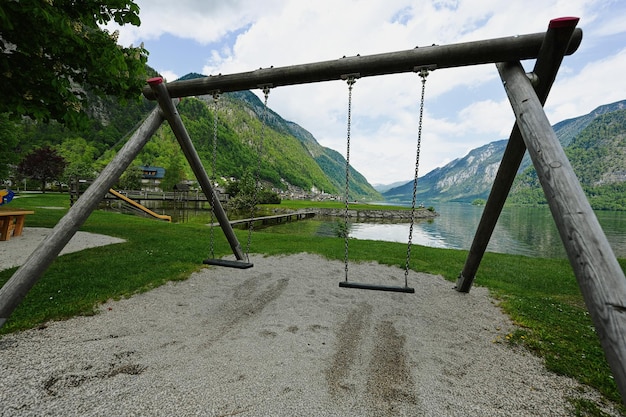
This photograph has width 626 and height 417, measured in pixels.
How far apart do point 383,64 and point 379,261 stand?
21.1 feet

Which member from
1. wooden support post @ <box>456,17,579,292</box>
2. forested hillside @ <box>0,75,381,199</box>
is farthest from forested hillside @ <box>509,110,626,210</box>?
wooden support post @ <box>456,17,579,292</box>

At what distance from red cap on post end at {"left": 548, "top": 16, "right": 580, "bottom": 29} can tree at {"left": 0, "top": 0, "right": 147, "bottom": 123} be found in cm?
677

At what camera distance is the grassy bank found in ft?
12.4

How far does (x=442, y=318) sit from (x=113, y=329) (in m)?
4.83

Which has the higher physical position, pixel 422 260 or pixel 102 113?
pixel 102 113

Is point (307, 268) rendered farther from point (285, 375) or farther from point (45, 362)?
point (45, 362)

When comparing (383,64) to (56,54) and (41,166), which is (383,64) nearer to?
A: (56,54)

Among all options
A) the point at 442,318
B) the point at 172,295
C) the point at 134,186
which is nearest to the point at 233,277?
the point at 172,295

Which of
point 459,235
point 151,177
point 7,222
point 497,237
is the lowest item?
point 459,235

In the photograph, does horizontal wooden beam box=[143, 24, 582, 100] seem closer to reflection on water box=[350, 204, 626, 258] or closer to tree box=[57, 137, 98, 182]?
reflection on water box=[350, 204, 626, 258]

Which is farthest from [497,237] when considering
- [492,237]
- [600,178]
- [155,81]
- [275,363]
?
[600,178]

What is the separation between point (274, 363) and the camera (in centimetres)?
319

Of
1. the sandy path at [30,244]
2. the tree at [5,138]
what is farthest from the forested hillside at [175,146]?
the sandy path at [30,244]

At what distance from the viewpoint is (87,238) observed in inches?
403
